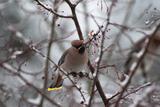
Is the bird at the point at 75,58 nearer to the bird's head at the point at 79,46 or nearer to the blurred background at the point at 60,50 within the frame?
the bird's head at the point at 79,46

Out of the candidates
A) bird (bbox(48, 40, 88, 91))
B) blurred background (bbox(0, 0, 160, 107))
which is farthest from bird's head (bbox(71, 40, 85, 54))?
blurred background (bbox(0, 0, 160, 107))

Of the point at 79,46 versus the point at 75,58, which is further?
the point at 75,58

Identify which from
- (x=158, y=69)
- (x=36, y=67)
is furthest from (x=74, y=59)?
(x=158, y=69)

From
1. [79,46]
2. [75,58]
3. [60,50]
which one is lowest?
[60,50]

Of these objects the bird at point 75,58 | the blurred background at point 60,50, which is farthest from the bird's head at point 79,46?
the blurred background at point 60,50

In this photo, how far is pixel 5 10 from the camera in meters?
8.53

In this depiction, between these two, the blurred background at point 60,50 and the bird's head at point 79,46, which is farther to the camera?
the bird's head at point 79,46

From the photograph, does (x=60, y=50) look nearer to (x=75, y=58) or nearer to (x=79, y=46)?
(x=75, y=58)

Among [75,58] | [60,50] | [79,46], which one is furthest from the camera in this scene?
[60,50]

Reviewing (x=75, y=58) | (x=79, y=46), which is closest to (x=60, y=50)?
(x=75, y=58)

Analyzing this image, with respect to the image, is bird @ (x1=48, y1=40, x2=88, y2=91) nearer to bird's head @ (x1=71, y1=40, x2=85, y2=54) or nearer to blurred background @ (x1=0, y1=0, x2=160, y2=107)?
bird's head @ (x1=71, y1=40, x2=85, y2=54)

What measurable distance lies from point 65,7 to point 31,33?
2.54 metres

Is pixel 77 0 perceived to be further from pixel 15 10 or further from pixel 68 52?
pixel 15 10

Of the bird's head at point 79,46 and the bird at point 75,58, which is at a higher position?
the bird's head at point 79,46
